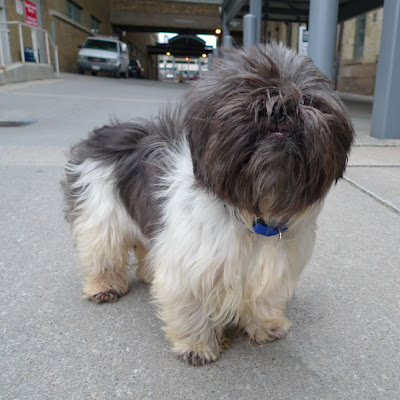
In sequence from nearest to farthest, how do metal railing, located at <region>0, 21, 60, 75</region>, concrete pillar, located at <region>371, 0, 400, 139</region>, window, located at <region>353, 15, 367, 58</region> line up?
concrete pillar, located at <region>371, 0, 400, 139</region> < metal railing, located at <region>0, 21, 60, 75</region> < window, located at <region>353, 15, 367, 58</region>

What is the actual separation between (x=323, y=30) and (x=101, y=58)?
20.2 meters

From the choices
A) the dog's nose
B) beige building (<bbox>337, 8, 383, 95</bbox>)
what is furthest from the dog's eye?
beige building (<bbox>337, 8, 383, 95</bbox>)

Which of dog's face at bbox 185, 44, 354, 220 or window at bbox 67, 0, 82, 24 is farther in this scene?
window at bbox 67, 0, 82, 24

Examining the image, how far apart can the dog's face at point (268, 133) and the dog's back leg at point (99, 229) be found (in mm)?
1073

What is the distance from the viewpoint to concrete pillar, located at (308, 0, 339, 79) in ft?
23.7

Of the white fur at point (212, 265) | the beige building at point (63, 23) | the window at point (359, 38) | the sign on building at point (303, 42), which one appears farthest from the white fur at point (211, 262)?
the window at point (359, 38)

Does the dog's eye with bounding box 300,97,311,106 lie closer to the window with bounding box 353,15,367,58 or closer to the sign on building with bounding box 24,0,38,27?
the sign on building with bounding box 24,0,38,27

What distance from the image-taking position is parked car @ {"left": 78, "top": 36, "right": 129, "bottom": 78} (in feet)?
81.4

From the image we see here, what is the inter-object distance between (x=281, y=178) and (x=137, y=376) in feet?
4.15

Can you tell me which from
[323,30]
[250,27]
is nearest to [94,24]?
[250,27]

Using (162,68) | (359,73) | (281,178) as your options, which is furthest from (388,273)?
(162,68)

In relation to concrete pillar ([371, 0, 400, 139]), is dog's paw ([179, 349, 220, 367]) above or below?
below

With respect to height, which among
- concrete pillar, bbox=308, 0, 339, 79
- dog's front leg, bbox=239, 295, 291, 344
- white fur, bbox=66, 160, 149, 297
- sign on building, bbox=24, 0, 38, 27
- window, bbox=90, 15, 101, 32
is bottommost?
dog's front leg, bbox=239, 295, 291, 344

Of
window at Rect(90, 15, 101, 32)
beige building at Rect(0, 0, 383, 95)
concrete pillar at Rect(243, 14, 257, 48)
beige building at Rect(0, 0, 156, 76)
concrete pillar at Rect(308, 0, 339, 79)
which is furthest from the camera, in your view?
window at Rect(90, 15, 101, 32)
